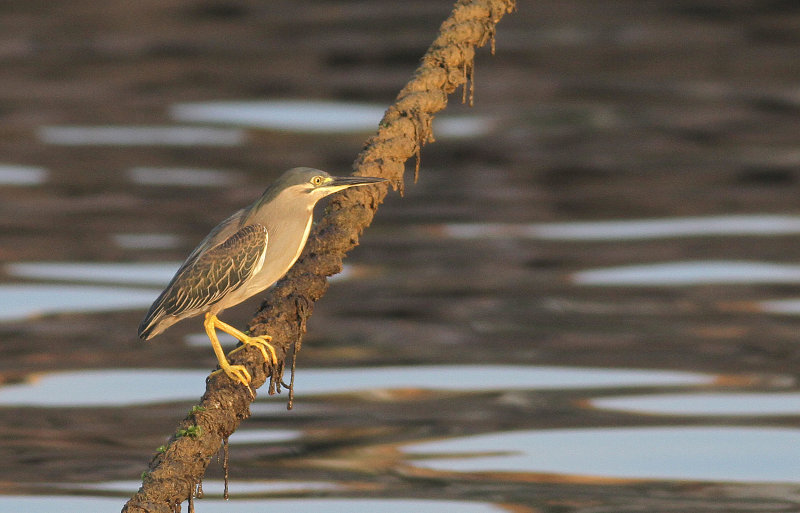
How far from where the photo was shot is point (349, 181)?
16.6ft

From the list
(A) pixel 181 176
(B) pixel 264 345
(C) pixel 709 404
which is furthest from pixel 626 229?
(B) pixel 264 345

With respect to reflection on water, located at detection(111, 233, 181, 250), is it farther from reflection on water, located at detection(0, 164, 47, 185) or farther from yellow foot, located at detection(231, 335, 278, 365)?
yellow foot, located at detection(231, 335, 278, 365)

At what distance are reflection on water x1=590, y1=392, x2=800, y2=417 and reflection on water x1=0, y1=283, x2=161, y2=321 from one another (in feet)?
15.8

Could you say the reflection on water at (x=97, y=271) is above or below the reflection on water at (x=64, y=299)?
above

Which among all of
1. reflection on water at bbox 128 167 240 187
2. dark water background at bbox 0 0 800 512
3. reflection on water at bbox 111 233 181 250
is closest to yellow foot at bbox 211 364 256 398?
dark water background at bbox 0 0 800 512

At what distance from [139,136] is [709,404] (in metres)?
9.75

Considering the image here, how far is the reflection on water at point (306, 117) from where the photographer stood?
17438 mm

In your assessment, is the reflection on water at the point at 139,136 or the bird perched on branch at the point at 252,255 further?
the reflection on water at the point at 139,136

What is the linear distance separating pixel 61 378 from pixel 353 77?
8923 mm

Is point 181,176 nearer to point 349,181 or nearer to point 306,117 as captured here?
point 306,117

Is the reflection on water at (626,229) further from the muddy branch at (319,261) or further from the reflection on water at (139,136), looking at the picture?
the muddy branch at (319,261)

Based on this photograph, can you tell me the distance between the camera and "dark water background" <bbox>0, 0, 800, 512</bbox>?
963 centimetres

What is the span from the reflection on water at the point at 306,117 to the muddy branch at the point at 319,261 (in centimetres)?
1161

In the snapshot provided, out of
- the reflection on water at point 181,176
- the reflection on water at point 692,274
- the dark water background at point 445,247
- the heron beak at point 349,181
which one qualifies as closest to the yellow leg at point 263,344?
the heron beak at point 349,181
